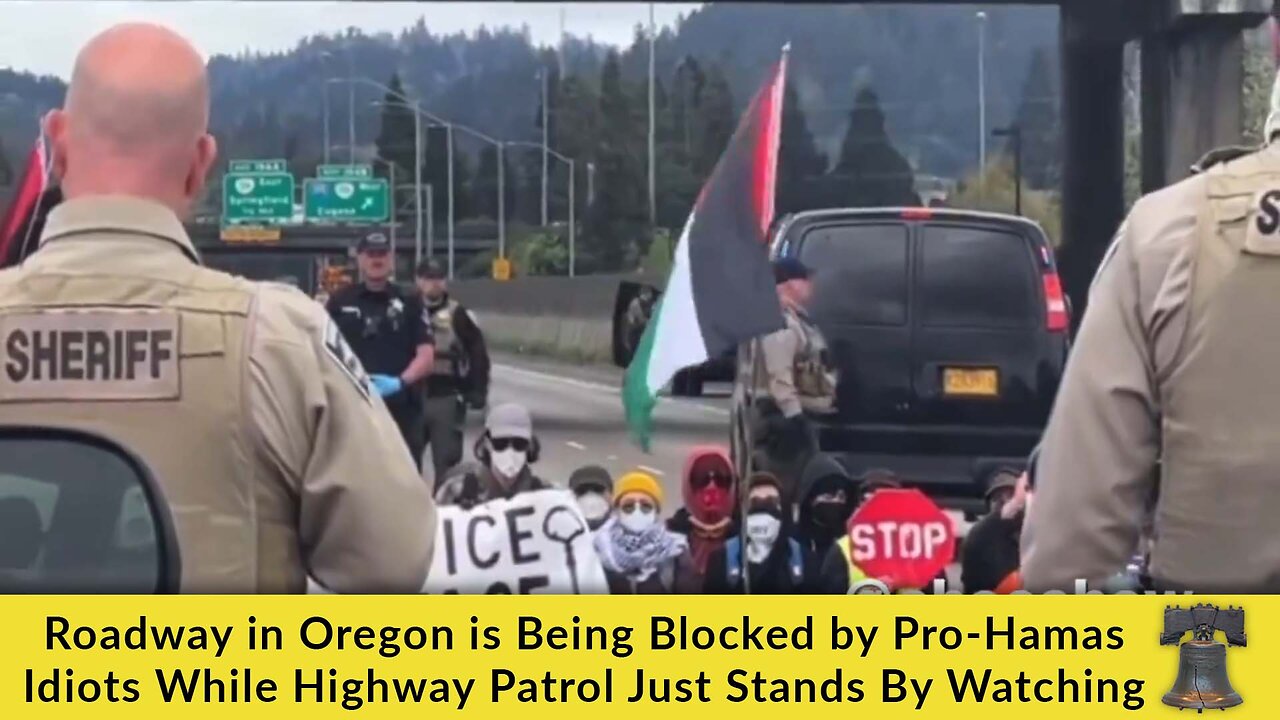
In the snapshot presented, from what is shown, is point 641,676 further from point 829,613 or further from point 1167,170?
point 1167,170

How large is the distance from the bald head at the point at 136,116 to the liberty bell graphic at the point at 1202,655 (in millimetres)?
1235

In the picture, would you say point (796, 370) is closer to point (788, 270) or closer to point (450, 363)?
point (788, 270)

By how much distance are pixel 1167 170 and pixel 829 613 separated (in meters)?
5.72

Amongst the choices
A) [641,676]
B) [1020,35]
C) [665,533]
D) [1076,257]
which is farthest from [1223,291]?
[1076,257]

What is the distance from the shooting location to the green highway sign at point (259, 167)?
17.6ft

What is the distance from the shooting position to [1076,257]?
759 cm

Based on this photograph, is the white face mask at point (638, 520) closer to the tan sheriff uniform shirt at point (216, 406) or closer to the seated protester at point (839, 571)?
the seated protester at point (839, 571)

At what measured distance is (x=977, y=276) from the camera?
7.74 m

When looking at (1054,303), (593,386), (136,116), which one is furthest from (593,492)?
(136,116)

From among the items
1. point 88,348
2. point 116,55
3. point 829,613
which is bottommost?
point 829,613

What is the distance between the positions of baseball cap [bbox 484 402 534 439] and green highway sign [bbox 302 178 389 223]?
2.09ft

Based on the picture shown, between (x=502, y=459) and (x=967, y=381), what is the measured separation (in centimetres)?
208

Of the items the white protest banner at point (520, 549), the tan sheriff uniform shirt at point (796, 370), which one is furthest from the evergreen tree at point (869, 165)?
the white protest banner at point (520, 549)
